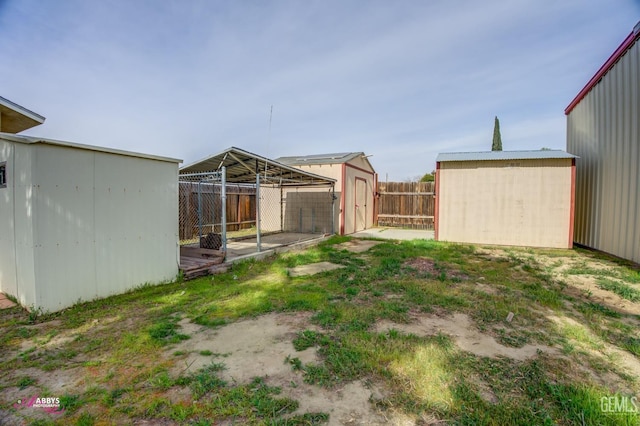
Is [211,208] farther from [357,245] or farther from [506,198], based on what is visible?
[506,198]

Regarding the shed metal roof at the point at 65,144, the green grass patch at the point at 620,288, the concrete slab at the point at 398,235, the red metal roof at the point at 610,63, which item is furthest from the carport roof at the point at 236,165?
the red metal roof at the point at 610,63

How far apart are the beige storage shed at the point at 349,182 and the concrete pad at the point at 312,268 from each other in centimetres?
459

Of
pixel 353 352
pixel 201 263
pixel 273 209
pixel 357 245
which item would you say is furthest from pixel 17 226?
pixel 273 209

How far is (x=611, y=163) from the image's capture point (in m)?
7.16

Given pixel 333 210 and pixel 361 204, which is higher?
pixel 361 204

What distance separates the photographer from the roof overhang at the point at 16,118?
4.99 meters

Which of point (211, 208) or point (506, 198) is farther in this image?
point (211, 208)

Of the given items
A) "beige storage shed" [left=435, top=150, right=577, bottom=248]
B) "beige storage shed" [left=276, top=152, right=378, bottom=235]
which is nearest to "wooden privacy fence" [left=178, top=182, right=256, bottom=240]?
"beige storage shed" [left=276, top=152, right=378, bottom=235]

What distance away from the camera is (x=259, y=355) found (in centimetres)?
254

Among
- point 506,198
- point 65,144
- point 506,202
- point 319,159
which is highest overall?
point 319,159

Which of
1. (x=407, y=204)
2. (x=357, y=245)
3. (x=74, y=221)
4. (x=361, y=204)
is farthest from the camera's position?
(x=407, y=204)

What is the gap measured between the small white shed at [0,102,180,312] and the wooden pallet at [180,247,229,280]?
1.77 feet

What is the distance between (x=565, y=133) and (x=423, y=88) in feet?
17.5

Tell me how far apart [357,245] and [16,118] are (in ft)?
26.6
